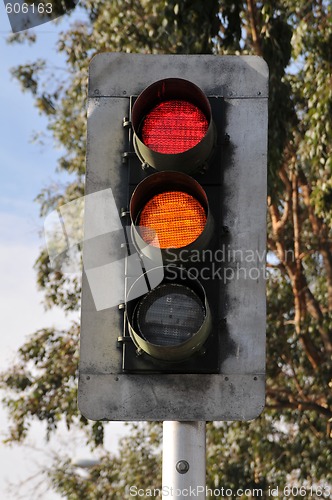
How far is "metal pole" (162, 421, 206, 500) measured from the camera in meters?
2.98

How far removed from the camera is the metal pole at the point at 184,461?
2.98 meters

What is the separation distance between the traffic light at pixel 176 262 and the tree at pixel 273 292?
314 inches

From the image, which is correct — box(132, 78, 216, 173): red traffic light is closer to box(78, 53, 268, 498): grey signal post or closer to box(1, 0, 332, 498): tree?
box(78, 53, 268, 498): grey signal post

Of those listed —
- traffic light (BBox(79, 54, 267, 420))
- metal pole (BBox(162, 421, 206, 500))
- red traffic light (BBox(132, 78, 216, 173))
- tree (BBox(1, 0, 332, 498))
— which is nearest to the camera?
metal pole (BBox(162, 421, 206, 500))

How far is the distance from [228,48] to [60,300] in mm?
5322

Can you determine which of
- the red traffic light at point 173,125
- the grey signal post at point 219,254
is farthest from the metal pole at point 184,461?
the red traffic light at point 173,125

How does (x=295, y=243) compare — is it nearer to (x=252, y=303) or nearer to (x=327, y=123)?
(x=327, y=123)

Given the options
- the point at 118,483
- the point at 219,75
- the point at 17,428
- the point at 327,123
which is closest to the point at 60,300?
the point at 17,428

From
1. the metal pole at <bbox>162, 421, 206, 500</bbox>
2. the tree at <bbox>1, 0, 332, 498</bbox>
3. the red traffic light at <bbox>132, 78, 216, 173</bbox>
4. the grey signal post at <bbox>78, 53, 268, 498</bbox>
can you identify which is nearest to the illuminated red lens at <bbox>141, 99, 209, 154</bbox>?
the red traffic light at <bbox>132, 78, 216, 173</bbox>

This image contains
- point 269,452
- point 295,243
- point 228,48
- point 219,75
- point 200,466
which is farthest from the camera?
point 295,243

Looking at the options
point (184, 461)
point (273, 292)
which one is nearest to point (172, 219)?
point (184, 461)

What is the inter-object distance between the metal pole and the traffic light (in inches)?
1.8

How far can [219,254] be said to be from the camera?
3.18 meters

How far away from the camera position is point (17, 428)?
1361cm
